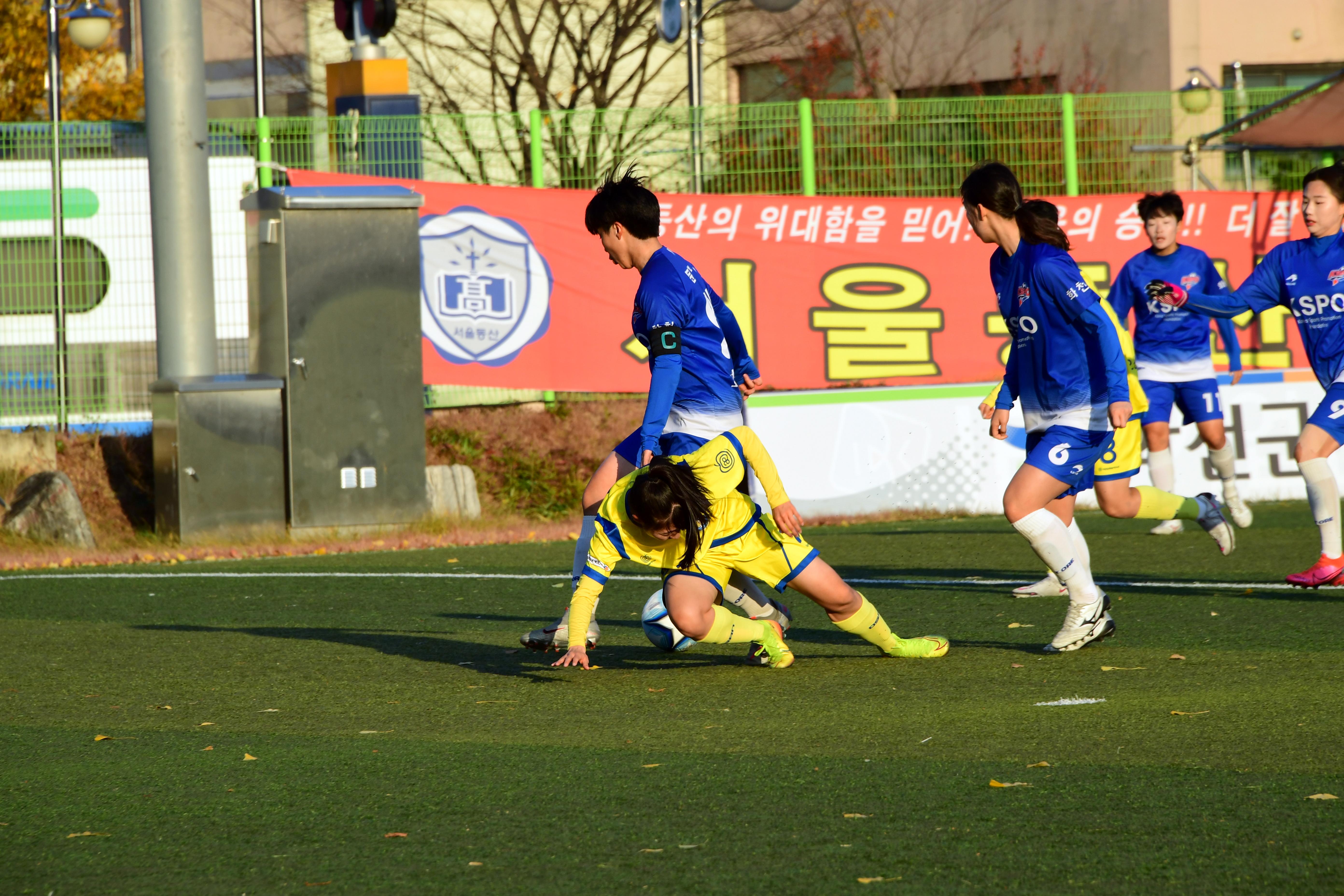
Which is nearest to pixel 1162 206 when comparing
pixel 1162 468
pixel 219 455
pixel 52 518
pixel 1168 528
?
pixel 1162 468

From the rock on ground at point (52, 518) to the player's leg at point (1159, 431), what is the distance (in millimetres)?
7177

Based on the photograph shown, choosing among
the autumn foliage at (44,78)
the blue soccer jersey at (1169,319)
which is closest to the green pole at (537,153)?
the blue soccer jersey at (1169,319)

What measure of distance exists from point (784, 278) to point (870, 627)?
26.3ft

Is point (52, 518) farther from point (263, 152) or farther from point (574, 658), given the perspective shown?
point (574, 658)

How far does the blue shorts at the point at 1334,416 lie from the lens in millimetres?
7719

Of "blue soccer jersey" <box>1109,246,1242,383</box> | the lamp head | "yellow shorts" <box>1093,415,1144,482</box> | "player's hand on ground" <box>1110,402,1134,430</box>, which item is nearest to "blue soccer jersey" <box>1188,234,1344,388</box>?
"yellow shorts" <box>1093,415,1144,482</box>

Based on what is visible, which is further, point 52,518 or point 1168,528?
point 52,518

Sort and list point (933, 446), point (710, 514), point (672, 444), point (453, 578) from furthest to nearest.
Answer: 1. point (933, 446)
2. point (453, 578)
3. point (672, 444)
4. point (710, 514)

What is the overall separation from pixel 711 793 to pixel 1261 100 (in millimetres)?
13134

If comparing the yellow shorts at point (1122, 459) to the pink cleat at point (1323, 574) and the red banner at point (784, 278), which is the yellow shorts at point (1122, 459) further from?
the red banner at point (784, 278)

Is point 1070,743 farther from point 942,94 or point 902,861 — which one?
point 942,94

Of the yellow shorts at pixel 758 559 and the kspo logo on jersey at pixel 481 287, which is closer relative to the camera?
the yellow shorts at pixel 758 559

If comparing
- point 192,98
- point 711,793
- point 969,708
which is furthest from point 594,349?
point 711,793

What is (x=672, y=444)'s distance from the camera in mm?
6188
